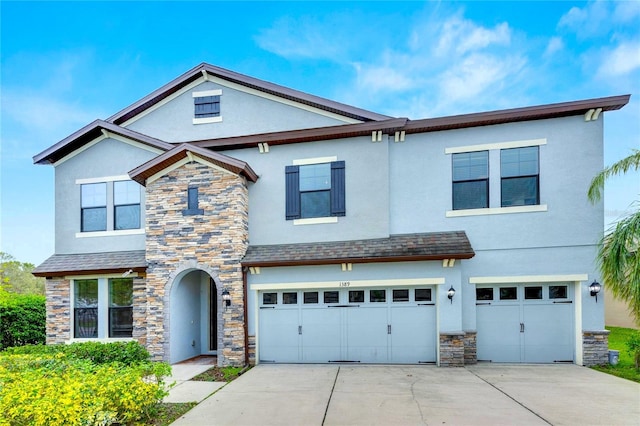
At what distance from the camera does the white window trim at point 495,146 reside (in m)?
9.41

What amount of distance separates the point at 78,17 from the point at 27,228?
39.0 feet

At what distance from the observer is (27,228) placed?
17844mm

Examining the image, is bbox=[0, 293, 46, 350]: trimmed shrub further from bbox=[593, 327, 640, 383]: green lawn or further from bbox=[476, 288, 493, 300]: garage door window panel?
bbox=[593, 327, 640, 383]: green lawn

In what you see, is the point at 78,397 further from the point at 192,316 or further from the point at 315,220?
the point at 315,220

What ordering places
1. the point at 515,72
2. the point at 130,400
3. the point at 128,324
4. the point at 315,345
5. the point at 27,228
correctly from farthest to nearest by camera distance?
the point at 27,228
the point at 515,72
the point at 128,324
the point at 315,345
the point at 130,400

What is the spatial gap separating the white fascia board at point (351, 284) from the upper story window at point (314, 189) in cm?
205

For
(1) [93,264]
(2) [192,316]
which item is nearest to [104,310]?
(1) [93,264]

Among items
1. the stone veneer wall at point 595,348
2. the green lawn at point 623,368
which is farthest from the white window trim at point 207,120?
the green lawn at point 623,368

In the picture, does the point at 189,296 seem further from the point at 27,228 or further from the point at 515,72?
the point at 515,72

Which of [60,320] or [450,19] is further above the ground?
[450,19]

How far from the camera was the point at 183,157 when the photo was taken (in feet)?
32.9

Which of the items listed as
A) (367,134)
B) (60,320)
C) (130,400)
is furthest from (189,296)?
(367,134)

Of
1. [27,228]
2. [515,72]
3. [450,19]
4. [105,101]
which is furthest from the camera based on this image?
[105,101]

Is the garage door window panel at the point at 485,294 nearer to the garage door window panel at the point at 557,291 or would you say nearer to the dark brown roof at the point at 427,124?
the garage door window panel at the point at 557,291
